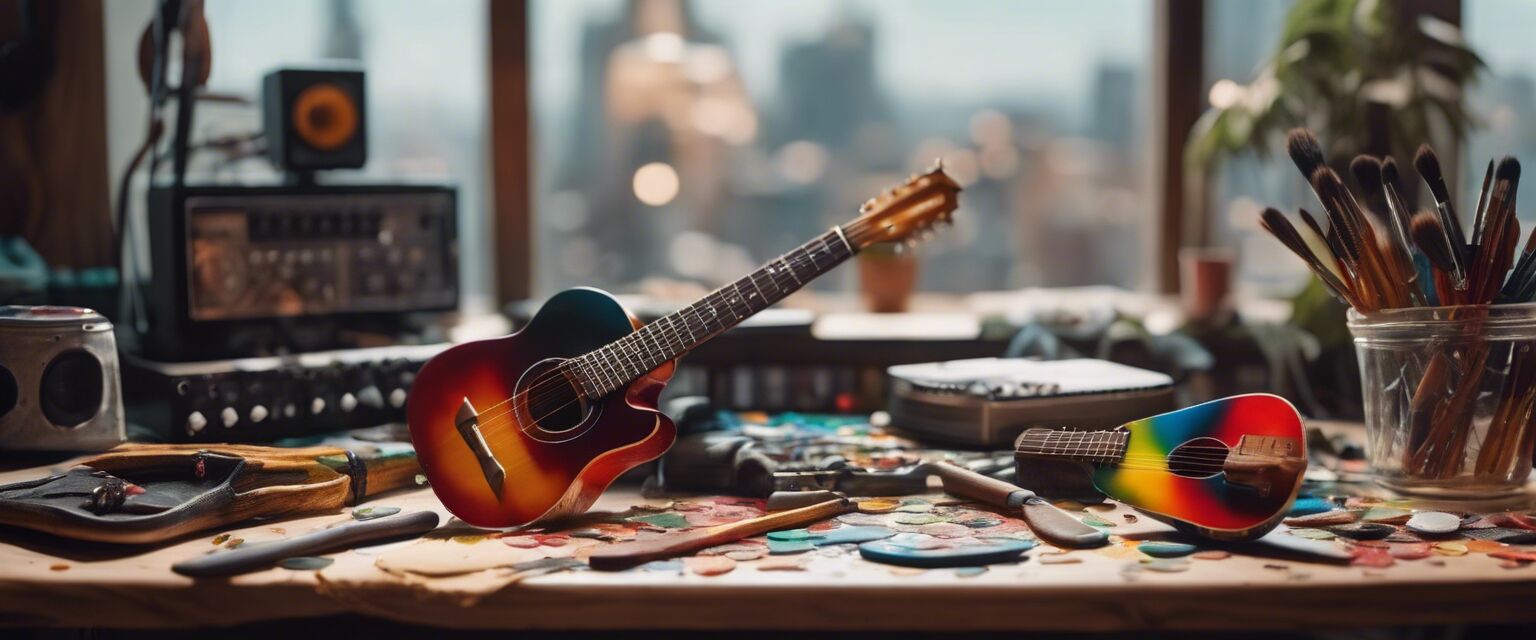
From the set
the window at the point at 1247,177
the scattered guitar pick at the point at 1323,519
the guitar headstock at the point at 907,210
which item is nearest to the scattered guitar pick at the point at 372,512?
the guitar headstock at the point at 907,210

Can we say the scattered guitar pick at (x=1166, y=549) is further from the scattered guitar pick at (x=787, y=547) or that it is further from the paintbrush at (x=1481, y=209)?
the paintbrush at (x=1481, y=209)

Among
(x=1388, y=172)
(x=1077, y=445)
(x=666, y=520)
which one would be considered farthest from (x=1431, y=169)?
(x=666, y=520)

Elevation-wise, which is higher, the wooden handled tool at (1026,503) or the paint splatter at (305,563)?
the wooden handled tool at (1026,503)

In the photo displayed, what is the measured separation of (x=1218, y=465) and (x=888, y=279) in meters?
1.20

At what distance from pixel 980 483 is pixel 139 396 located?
46.9 inches

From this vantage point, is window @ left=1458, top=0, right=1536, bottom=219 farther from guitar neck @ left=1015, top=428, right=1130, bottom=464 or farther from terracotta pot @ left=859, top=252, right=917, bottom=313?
guitar neck @ left=1015, top=428, right=1130, bottom=464

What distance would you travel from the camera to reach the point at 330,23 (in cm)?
252

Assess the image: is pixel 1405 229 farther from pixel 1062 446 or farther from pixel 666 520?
pixel 666 520

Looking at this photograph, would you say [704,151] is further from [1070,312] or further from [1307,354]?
[1307,354]

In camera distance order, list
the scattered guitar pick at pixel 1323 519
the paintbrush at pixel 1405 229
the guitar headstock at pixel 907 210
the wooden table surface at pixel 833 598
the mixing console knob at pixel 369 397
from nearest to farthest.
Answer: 1. the wooden table surface at pixel 833 598
2. the scattered guitar pick at pixel 1323 519
3. the paintbrush at pixel 1405 229
4. the guitar headstock at pixel 907 210
5. the mixing console knob at pixel 369 397

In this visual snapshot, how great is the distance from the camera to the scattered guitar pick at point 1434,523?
4.36 feet

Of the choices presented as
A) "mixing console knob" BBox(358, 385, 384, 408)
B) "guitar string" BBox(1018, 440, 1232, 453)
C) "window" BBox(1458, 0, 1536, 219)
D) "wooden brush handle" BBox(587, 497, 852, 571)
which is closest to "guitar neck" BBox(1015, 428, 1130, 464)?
"guitar string" BBox(1018, 440, 1232, 453)

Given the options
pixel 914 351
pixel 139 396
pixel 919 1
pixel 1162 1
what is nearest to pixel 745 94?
pixel 919 1

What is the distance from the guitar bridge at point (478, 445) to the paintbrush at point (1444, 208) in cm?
111
